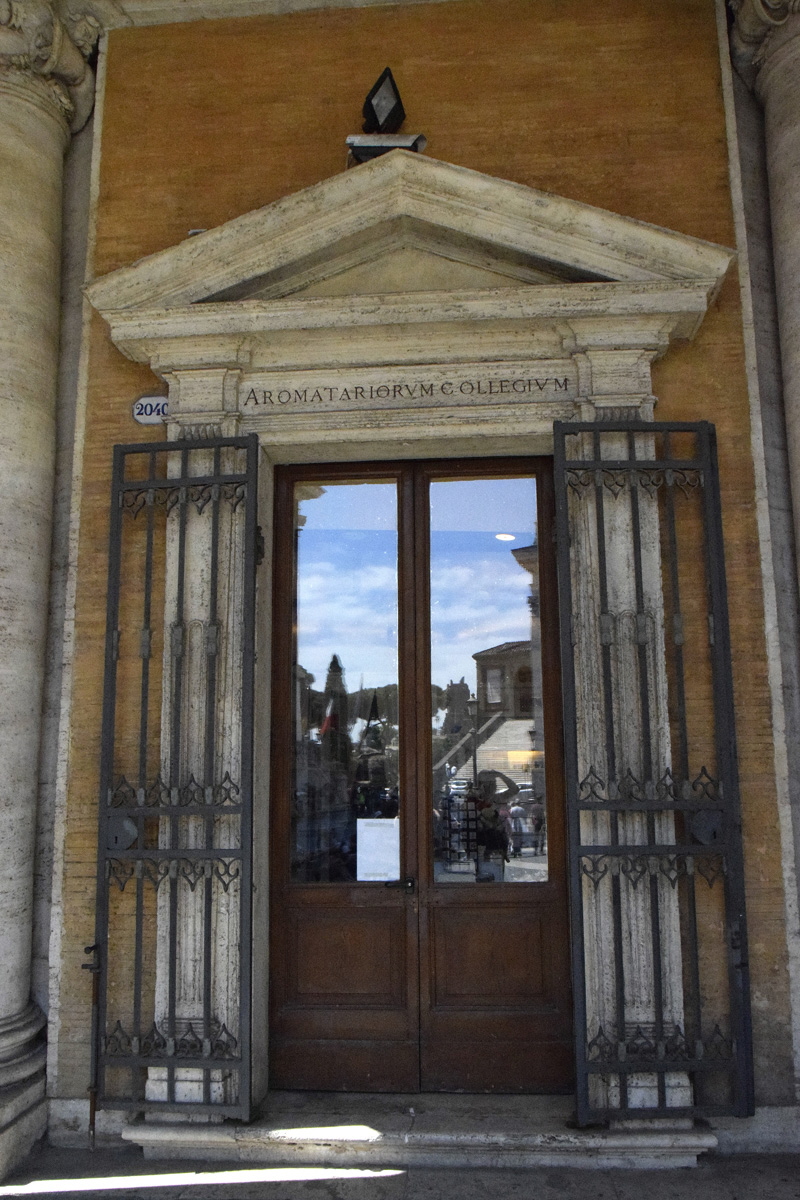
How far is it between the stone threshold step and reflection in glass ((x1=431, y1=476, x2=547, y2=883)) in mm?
1049

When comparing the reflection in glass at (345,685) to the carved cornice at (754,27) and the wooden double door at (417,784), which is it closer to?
the wooden double door at (417,784)

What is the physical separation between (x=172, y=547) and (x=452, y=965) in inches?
93.7

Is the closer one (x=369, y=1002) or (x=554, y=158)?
(x=369, y=1002)

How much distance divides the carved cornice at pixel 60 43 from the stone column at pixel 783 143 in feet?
11.1

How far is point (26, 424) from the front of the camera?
474 centimetres

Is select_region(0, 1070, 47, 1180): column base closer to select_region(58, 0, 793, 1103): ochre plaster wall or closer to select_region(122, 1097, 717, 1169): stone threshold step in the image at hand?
select_region(122, 1097, 717, 1169): stone threshold step

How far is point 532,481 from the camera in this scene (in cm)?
488

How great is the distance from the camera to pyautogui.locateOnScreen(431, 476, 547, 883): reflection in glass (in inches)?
181

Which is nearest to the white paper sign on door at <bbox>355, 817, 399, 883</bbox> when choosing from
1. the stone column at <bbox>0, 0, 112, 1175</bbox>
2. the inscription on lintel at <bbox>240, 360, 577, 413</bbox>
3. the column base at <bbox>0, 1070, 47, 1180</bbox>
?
the stone column at <bbox>0, 0, 112, 1175</bbox>

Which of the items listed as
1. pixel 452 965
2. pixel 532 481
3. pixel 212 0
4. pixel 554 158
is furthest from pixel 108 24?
pixel 452 965

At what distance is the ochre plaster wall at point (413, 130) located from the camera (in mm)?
4645

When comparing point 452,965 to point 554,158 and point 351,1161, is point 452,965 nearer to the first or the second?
point 351,1161

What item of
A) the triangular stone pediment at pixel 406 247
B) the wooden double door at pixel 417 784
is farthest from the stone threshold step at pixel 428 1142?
the triangular stone pediment at pixel 406 247

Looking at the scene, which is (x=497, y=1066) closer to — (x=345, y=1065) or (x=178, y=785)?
(x=345, y=1065)
